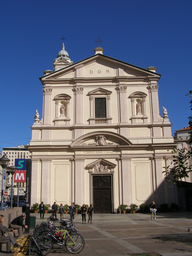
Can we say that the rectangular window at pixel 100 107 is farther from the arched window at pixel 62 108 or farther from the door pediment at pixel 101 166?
the door pediment at pixel 101 166

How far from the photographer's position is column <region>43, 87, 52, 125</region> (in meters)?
30.0

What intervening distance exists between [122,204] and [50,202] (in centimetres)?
701

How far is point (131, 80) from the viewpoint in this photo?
3077cm

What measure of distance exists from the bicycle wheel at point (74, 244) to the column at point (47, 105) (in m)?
20.5

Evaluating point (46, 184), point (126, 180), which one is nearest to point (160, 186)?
point (126, 180)

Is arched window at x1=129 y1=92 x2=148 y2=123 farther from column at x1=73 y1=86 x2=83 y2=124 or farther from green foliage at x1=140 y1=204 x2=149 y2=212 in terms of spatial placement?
green foliage at x1=140 y1=204 x2=149 y2=212

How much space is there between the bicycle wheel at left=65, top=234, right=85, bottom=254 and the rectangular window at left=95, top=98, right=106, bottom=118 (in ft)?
67.3

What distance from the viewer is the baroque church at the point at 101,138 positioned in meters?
28.1

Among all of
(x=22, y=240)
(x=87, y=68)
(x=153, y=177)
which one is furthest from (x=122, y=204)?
(x=22, y=240)

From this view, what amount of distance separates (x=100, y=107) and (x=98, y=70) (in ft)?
14.0

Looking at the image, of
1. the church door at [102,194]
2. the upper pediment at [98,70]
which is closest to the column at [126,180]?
the church door at [102,194]

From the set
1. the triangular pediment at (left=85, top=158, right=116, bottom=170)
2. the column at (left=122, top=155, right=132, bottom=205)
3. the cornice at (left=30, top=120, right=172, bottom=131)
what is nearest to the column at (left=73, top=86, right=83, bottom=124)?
the cornice at (left=30, top=120, right=172, bottom=131)

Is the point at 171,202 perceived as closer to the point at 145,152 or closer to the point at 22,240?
the point at 145,152

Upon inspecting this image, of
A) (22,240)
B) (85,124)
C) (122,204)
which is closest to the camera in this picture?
(22,240)
